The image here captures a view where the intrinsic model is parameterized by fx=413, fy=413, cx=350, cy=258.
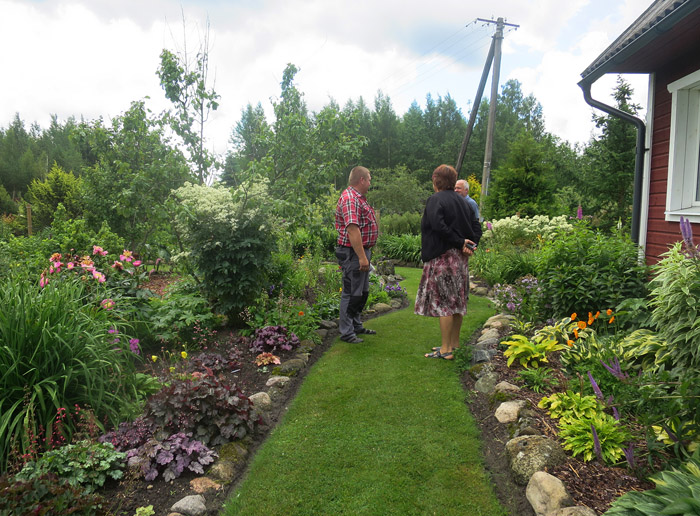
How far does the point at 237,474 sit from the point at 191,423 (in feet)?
1.39

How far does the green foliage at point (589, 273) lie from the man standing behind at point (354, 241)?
6.44 ft

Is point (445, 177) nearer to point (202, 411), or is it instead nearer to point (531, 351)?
point (531, 351)

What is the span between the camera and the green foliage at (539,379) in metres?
3.15

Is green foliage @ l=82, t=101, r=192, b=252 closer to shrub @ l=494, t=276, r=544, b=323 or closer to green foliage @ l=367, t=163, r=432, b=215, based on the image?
shrub @ l=494, t=276, r=544, b=323

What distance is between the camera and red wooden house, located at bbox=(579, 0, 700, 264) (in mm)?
3607

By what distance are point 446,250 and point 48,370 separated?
3.24 meters

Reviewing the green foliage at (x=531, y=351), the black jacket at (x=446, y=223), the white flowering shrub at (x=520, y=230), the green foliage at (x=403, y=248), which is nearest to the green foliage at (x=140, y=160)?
the black jacket at (x=446, y=223)

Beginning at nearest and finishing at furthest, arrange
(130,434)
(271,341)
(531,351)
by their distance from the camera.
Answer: (130,434) → (531,351) → (271,341)

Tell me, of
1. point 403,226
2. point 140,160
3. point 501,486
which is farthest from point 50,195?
point 501,486

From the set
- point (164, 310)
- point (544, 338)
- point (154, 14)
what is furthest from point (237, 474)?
point (154, 14)

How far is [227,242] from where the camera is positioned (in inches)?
176

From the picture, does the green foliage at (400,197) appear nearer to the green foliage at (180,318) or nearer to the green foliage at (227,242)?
the green foliage at (227,242)

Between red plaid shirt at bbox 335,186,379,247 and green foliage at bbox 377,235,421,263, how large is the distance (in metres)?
6.17

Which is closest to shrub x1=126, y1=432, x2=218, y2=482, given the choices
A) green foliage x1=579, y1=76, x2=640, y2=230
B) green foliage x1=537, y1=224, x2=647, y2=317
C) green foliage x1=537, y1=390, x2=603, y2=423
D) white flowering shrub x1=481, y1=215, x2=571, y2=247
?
green foliage x1=537, y1=390, x2=603, y2=423
